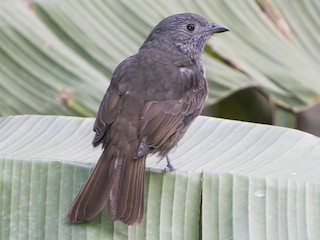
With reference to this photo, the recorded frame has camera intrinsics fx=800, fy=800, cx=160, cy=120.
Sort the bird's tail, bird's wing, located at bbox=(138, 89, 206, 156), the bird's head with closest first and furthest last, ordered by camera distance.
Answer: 1. the bird's tail
2. bird's wing, located at bbox=(138, 89, 206, 156)
3. the bird's head

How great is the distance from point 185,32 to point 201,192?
144 centimetres

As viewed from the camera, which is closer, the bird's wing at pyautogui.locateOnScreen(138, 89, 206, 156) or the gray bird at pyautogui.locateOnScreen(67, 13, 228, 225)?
the gray bird at pyautogui.locateOnScreen(67, 13, 228, 225)

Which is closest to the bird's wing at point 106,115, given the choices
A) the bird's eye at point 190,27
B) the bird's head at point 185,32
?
the bird's head at point 185,32

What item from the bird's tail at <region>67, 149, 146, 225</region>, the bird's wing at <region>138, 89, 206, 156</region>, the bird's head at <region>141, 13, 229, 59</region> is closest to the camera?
the bird's tail at <region>67, 149, 146, 225</region>

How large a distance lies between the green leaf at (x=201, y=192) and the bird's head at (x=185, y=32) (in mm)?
876

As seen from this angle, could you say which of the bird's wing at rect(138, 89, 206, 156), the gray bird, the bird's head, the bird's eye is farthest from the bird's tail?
the bird's eye

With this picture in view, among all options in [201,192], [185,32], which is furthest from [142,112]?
[185,32]

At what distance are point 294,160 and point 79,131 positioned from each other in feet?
3.89

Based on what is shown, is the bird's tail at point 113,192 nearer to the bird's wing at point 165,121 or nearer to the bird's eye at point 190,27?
the bird's wing at point 165,121

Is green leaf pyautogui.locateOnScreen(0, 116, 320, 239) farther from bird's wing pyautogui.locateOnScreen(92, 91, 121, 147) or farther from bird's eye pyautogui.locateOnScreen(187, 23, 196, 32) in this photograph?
bird's eye pyautogui.locateOnScreen(187, 23, 196, 32)

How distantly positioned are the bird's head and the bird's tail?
1251 mm

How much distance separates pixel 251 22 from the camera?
5.78 meters

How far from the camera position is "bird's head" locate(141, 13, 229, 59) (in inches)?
189

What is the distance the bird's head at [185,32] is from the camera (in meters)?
4.79
